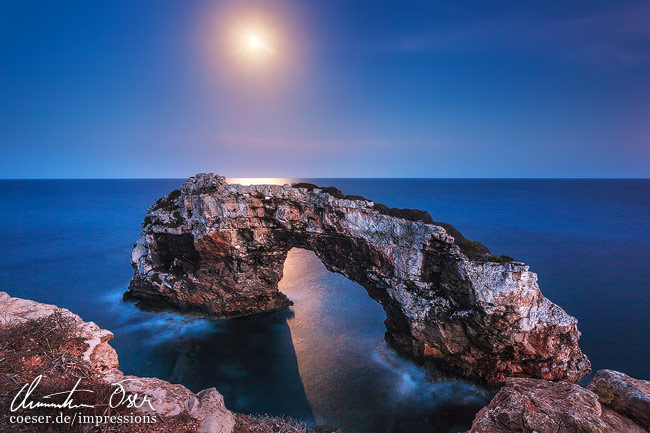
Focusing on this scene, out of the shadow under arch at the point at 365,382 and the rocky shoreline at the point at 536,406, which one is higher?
the rocky shoreline at the point at 536,406

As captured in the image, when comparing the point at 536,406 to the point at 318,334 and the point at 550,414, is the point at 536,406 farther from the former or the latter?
the point at 318,334

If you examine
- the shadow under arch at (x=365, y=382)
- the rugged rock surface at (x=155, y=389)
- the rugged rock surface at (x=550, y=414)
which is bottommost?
the shadow under arch at (x=365, y=382)

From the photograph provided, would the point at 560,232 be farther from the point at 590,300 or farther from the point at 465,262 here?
the point at 465,262

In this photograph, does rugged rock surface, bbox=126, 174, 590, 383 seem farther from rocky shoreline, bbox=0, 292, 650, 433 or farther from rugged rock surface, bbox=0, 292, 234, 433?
rugged rock surface, bbox=0, 292, 234, 433

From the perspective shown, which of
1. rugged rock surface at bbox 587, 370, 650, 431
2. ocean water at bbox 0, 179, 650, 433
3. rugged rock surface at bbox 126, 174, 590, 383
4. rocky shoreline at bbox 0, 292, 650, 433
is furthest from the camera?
ocean water at bbox 0, 179, 650, 433

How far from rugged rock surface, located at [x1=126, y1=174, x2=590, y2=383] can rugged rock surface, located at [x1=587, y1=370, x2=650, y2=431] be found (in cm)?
776

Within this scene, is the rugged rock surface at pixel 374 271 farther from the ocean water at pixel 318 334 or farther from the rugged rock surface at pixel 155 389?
the rugged rock surface at pixel 155 389

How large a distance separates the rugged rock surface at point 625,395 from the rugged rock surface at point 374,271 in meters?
7.76

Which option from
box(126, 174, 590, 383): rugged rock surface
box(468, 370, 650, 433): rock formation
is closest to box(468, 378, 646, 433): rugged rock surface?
box(468, 370, 650, 433): rock formation

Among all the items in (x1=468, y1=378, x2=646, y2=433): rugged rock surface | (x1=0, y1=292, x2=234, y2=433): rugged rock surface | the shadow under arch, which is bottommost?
the shadow under arch

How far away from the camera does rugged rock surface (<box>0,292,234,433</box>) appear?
27.3 ft

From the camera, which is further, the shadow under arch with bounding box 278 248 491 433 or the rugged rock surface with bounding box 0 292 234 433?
the shadow under arch with bounding box 278 248 491 433

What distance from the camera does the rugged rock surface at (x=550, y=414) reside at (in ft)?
22.5

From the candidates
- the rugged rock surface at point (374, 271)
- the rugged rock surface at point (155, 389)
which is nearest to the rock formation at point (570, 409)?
the rugged rock surface at point (155, 389)
